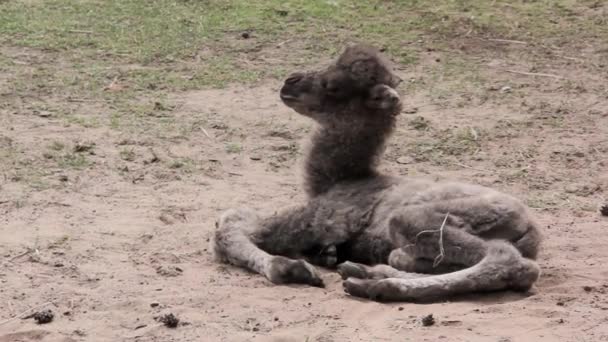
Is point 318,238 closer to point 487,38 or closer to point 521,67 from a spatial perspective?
point 521,67

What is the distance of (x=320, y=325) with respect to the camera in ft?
18.1

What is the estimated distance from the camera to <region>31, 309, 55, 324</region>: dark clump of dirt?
5617 millimetres

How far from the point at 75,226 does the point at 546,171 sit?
3.60 m

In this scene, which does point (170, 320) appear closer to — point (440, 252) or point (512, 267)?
point (440, 252)

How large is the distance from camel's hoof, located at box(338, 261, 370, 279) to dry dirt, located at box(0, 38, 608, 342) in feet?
0.40

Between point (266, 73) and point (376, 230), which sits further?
point (266, 73)

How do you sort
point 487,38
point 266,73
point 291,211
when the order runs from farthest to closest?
point 487,38 < point 266,73 < point 291,211

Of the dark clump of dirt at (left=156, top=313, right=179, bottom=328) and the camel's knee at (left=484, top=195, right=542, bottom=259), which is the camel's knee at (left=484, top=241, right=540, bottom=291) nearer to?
the camel's knee at (left=484, top=195, right=542, bottom=259)

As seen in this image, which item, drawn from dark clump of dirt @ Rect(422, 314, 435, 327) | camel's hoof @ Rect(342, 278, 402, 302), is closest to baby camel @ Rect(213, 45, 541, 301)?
camel's hoof @ Rect(342, 278, 402, 302)

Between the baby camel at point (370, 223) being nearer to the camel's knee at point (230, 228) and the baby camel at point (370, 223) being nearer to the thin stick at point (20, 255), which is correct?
the camel's knee at point (230, 228)

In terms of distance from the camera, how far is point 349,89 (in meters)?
7.04

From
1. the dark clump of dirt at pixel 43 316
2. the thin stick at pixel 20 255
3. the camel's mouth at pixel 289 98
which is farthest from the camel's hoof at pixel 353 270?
the thin stick at pixel 20 255

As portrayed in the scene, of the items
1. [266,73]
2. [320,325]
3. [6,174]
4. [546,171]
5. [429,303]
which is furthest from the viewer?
[266,73]

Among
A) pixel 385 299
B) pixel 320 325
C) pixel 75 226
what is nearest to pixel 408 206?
pixel 385 299
